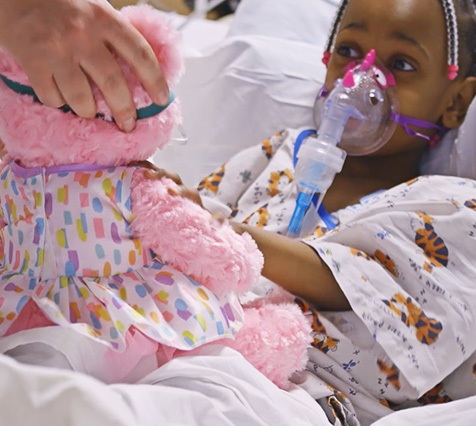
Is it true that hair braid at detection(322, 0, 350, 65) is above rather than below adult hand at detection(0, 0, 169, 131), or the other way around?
below

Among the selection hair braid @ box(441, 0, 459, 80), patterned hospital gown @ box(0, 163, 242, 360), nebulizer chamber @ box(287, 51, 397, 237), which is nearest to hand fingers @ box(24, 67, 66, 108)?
patterned hospital gown @ box(0, 163, 242, 360)

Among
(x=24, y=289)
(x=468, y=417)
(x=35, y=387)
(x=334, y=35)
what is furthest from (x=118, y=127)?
(x=334, y=35)

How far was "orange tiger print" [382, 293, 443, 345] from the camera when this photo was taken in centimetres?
117

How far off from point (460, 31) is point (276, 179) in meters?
0.52

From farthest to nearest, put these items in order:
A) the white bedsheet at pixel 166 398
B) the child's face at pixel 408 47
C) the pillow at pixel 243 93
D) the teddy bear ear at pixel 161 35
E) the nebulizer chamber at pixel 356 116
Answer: the pillow at pixel 243 93 → the child's face at pixel 408 47 → the nebulizer chamber at pixel 356 116 → the teddy bear ear at pixel 161 35 → the white bedsheet at pixel 166 398

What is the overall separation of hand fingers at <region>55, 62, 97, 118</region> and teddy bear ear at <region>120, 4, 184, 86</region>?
0.36ft

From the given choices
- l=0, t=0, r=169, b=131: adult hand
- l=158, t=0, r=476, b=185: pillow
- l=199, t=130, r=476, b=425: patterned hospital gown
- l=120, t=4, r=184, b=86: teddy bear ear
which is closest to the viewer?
l=0, t=0, r=169, b=131: adult hand

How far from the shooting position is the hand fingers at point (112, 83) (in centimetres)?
81

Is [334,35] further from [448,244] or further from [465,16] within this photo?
[448,244]

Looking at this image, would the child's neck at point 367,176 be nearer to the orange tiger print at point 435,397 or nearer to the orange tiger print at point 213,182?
the orange tiger print at point 213,182

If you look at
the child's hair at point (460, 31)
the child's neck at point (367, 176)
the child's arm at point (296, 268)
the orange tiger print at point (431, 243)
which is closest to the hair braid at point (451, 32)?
the child's hair at point (460, 31)

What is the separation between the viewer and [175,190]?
941 millimetres

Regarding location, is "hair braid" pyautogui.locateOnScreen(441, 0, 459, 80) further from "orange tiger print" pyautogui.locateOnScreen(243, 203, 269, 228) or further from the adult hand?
the adult hand

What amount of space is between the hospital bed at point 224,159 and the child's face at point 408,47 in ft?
0.35
